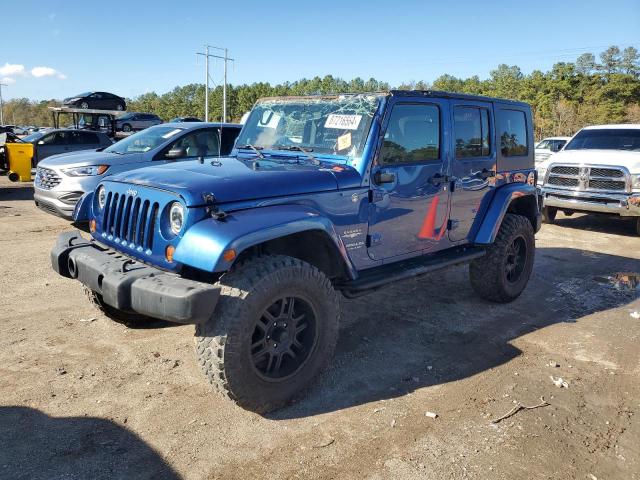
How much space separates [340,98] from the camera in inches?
163

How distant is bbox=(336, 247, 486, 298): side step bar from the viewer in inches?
145

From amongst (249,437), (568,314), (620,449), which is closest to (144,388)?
(249,437)

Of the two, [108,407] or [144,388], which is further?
[144,388]

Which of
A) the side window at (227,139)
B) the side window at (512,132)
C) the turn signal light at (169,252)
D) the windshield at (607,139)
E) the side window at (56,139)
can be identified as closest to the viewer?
the turn signal light at (169,252)

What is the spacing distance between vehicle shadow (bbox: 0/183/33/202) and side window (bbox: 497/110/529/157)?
426 inches

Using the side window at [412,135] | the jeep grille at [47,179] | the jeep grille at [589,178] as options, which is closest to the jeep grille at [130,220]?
the side window at [412,135]

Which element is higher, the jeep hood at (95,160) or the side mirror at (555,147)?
the side mirror at (555,147)

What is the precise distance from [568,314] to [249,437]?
373 centimetres

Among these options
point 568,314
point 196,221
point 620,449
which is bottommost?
point 620,449

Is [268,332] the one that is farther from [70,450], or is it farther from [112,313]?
[112,313]

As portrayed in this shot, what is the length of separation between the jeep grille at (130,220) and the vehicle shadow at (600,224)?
30.1 feet

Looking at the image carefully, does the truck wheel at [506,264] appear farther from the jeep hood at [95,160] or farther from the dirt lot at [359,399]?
the jeep hood at [95,160]

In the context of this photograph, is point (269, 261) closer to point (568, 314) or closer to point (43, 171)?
point (568, 314)

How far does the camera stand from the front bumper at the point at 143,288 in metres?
2.65
